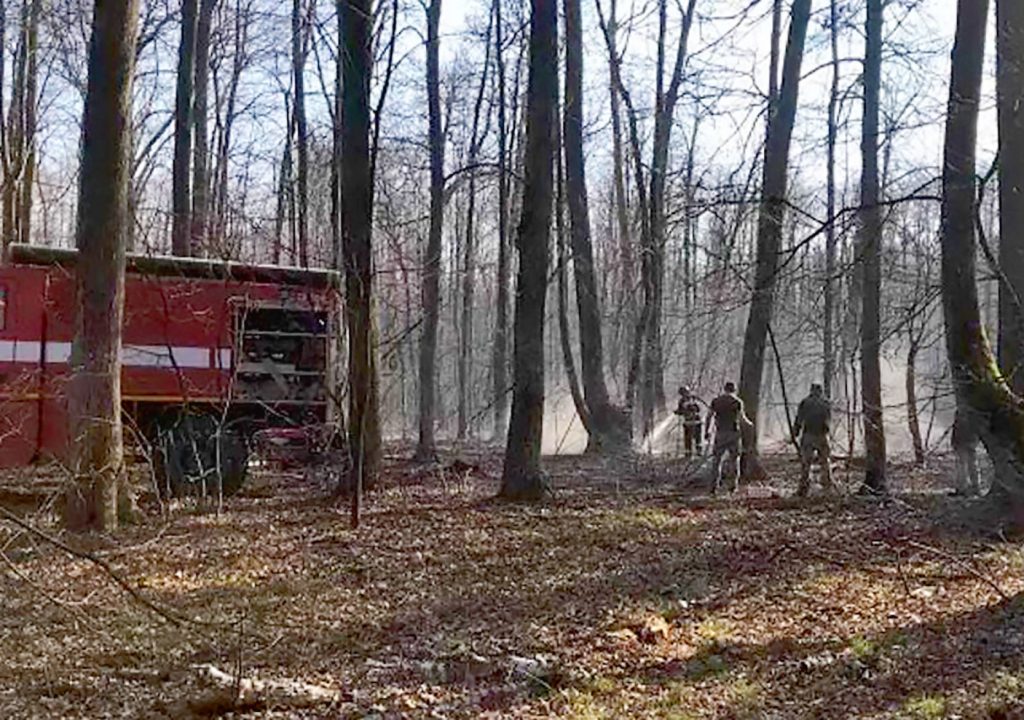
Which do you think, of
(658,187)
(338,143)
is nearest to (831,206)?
(658,187)

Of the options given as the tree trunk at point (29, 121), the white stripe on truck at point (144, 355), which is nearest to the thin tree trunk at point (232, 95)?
the tree trunk at point (29, 121)

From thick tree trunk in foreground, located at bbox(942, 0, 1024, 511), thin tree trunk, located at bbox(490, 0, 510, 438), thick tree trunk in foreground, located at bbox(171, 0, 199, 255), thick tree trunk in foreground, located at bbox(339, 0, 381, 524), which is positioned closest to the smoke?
thick tree trunk in foreground, located at bbox(942, 0, 1024, 511)

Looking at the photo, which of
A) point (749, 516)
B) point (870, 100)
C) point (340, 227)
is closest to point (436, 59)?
point (870, 100)

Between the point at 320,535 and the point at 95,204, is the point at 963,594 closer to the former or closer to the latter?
the point at 320,535

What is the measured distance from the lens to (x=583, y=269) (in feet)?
75.4

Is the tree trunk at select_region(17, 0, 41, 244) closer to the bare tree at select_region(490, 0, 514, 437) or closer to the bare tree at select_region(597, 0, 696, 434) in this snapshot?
the bare tree at select_region(490, 0, 514, 437)

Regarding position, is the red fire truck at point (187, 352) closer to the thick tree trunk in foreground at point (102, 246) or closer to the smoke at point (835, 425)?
the thick tree trunk in foreground at point (102, 246)

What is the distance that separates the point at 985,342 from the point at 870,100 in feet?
23.8

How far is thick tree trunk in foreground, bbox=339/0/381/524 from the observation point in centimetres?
1329

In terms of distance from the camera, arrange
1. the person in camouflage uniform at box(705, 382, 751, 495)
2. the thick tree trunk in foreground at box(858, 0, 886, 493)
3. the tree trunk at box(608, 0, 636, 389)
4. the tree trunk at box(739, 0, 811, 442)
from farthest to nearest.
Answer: the tree trunk at box(608, 0, 636, 389) < the tree trunk at box(739, 0, 811, 442) < the person in camouflage uniform at box(705, 382, 751, 495) < the thick tree trunk in foreground at box(858, 0, 886, 493)

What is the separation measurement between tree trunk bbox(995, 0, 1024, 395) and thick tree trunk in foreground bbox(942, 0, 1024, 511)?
10.2 inches

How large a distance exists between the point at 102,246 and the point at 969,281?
840cm

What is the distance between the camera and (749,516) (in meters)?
14.0

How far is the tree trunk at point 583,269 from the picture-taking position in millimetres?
Result: 22531
